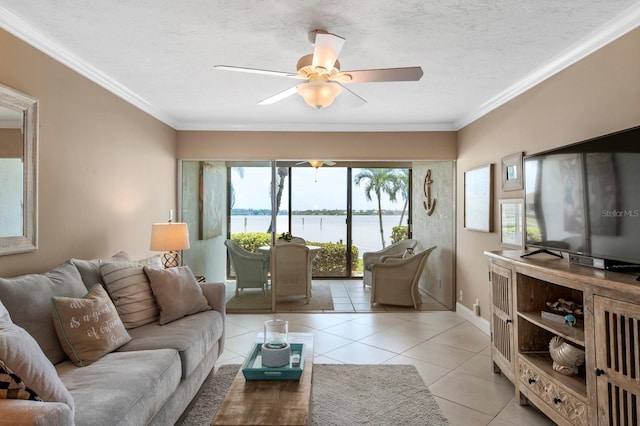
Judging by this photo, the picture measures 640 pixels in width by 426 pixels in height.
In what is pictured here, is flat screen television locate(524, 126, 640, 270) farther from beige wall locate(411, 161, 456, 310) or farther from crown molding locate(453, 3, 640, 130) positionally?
beige wall locate(411, 161, 456, 310)

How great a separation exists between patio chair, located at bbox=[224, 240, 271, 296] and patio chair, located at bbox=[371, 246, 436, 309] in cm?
162

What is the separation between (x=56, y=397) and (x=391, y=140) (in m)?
4.56

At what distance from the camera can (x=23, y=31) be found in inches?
91.0

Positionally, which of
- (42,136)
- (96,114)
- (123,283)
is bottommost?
(123,283)

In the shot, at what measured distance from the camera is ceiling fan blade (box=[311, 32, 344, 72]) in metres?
1.96

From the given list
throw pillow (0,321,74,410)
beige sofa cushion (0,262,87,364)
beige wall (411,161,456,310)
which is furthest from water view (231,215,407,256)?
throw pillow (0,321,74,410)

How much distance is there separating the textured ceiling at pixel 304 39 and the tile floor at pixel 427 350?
2.61 meters

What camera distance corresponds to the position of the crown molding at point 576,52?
2172mm

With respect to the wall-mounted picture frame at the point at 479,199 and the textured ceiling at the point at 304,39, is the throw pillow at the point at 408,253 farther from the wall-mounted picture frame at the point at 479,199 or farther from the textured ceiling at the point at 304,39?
the textured ceiling at the point at 304,39

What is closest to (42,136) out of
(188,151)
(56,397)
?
(56,397)

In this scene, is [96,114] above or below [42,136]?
above

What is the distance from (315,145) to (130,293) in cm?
318

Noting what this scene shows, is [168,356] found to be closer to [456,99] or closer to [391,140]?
[456,99]

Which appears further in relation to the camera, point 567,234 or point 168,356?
point 567,234
